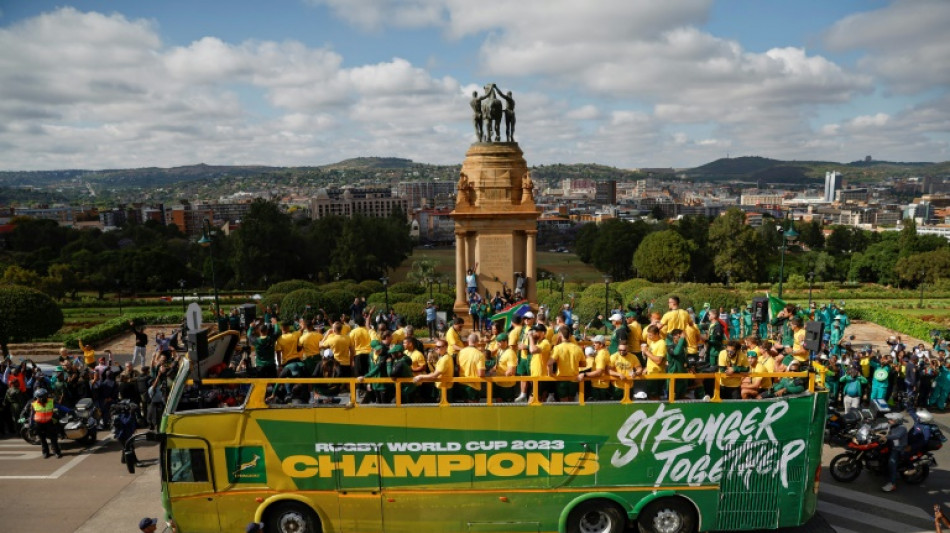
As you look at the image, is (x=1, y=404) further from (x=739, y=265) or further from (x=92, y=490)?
(x=739, y=265)

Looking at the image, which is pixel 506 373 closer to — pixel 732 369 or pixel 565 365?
pixel 565 365

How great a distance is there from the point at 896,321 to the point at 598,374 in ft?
110

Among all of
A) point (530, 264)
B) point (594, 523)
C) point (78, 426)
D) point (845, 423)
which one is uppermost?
point (530, 264)

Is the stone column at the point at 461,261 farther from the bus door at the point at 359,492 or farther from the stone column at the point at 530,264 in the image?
the bus door at the point at 359,492

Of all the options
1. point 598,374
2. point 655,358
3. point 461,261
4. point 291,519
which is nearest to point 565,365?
point 598,374

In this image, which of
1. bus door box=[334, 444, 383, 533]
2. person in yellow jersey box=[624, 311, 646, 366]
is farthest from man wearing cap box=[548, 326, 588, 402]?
bus door box=[334, 444, 383, 533]

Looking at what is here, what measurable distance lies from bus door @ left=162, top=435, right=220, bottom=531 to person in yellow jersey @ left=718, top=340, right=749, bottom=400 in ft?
26.8

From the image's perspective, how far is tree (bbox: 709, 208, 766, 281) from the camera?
66.5 metres

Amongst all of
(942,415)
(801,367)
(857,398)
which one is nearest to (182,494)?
(801,367)

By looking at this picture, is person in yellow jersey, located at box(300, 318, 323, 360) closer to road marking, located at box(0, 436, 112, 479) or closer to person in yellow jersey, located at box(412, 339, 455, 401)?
person in yellow jersey, located at box(412, 339, 455, 401)

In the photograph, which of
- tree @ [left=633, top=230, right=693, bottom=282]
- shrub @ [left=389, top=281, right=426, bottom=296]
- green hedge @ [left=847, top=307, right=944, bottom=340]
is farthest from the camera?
tree @ [left=633, top=230, right=693, bottom=282]

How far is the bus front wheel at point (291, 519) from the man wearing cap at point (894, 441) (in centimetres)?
1118

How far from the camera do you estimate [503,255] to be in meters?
29.1

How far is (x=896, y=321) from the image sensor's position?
35.7m
